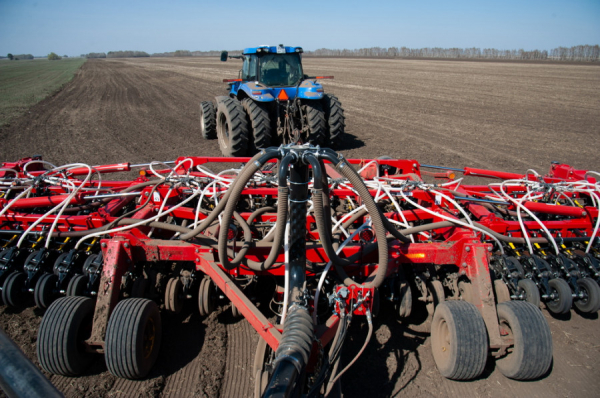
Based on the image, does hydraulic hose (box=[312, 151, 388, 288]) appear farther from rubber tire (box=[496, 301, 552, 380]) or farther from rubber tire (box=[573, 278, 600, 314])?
rubber tire (box=[573, 278, 600, 314])

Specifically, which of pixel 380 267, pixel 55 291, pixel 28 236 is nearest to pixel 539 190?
pixel 380 267

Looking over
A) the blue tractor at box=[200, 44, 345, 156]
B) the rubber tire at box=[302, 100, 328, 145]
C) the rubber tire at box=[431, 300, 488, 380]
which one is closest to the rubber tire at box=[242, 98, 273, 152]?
the blue tractor at box=[200, 44, 345, 156]

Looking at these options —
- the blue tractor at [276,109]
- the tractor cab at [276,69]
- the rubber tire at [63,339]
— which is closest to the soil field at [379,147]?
the rubber tire at [63,339]

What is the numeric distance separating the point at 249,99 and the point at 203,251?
5906 millimetres

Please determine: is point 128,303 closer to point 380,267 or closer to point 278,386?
point 278,386

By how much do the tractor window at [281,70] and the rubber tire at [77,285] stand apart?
634cm

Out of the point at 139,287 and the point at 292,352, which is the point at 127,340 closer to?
the point at 139,287

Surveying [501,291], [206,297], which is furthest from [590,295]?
[206,297]

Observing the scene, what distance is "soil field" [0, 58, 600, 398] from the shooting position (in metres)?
2.64

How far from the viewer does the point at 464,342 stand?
241cm

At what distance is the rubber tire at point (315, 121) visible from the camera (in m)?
7.91

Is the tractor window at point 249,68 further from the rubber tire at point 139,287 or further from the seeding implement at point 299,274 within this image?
the rubber tire at point 139,287

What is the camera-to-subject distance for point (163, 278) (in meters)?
3.36

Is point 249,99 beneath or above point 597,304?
above
